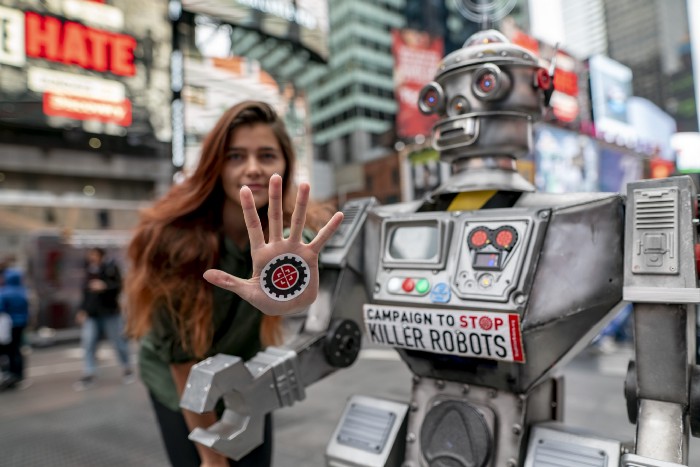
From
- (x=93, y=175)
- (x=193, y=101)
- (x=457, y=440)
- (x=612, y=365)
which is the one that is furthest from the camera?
(x=93, y=175)

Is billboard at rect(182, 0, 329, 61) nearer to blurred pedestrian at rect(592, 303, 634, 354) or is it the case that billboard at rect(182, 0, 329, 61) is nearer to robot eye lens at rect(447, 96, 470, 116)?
blurred pedestrian at rect(592, 303, 634, 354)

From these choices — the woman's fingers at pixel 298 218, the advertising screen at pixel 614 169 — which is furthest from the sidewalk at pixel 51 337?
the advertising screen at pixel 614 169

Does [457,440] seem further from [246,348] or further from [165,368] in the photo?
[165,368]

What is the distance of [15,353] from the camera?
5.34 meters

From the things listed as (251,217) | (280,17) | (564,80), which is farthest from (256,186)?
(564,80)

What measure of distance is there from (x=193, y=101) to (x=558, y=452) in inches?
361

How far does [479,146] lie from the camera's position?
1.60 m

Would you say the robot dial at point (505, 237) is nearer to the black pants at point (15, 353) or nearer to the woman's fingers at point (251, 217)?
the woman's fingers at point (251, 217)

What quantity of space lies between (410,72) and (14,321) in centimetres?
1010

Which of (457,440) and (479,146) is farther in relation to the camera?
(479,146)

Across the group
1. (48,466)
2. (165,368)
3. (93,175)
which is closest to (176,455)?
(165,368)

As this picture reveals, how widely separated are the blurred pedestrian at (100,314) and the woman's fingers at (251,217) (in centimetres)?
471

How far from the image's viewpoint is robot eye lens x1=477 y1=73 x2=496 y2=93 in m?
1.55

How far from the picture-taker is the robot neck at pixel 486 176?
5.18ft
